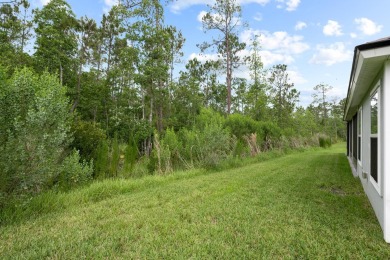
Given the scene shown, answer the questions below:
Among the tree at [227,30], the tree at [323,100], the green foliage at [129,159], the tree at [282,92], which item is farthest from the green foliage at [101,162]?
the tree at [323,100]

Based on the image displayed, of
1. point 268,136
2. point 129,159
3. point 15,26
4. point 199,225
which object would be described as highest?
point 15,26

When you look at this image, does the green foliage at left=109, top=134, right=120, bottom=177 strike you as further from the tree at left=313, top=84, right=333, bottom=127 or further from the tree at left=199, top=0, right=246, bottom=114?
the tree at left=313, top=84, right=333, bottom=127

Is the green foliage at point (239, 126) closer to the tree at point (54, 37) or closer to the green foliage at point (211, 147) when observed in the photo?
the green foliage at point (211, 147)

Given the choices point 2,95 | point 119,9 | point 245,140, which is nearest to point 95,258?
point 2,95

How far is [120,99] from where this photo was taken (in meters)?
16.8

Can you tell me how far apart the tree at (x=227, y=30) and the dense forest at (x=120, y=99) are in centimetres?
8

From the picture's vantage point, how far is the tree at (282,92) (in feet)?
73.9

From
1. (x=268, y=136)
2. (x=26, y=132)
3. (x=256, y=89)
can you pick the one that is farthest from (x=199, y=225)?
(x=256, y=89)

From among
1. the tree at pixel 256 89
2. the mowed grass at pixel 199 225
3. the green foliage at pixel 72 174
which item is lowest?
the mowed grass at pixel 199 225

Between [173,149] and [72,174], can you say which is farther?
[173,149]

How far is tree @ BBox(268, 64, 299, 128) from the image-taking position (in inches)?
886

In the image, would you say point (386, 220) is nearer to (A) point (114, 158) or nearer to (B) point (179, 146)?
(A) point (114, 158)

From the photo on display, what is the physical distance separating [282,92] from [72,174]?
22.7 m

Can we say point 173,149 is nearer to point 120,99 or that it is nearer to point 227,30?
point 120,99
